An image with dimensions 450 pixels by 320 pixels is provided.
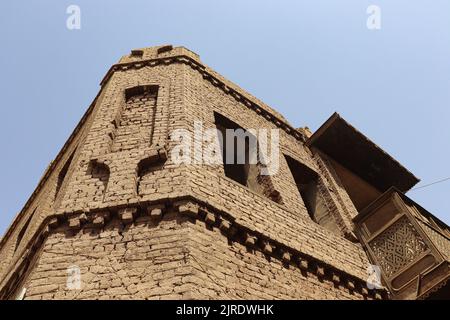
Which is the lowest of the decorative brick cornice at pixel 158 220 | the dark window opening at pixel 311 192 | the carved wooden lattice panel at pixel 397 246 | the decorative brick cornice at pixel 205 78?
the decorative brick cornice at pixel 158 220

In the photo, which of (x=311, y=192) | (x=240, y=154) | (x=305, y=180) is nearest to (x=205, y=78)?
(x=240, y=154)

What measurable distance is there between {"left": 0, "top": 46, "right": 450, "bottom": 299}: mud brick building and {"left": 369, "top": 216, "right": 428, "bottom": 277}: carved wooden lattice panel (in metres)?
0.02

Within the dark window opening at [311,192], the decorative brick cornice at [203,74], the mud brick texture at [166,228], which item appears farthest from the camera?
the decorative brick cornice at [203,74]

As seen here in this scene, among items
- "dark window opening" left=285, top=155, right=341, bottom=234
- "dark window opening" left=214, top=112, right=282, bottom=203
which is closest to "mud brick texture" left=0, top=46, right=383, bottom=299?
"dark window opening" left=285, top=155, right=341, bottom=234

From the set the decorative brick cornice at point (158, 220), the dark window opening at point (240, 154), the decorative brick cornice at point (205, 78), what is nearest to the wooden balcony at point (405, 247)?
the decorative brick cornice at point (158, 220)

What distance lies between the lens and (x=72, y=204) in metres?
5.40

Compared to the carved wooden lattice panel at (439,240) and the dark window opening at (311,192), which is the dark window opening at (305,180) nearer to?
the dark window opening at (311,192)

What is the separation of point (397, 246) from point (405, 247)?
158 millimetres

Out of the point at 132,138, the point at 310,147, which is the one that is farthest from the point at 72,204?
the point at 310,147

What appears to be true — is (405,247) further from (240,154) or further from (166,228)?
(166,228)

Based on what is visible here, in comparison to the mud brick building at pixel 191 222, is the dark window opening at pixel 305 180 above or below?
above

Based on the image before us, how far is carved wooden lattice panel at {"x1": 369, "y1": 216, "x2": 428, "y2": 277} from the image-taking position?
272 inches

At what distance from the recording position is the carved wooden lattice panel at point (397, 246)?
22.7 feet
